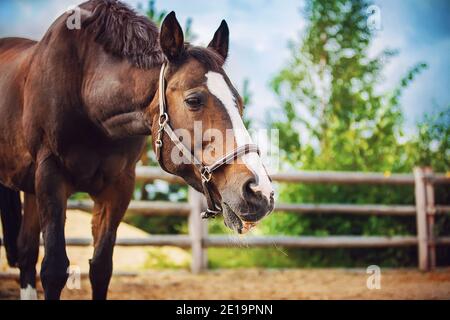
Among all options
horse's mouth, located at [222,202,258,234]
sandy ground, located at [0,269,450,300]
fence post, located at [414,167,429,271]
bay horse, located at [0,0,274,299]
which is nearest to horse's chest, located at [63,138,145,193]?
bay horse, located at [0,0,274,299]

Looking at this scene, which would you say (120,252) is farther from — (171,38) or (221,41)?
(171,38)

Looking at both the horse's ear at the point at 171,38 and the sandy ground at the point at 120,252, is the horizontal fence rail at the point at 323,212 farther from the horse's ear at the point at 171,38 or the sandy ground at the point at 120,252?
the horse's ear at the point at 171,38

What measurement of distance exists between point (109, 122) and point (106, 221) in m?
0.67

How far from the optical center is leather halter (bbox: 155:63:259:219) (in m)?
1.99

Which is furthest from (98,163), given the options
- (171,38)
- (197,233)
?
(197,233)

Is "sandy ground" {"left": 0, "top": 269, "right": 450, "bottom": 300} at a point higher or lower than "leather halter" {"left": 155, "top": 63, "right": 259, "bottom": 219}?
lower

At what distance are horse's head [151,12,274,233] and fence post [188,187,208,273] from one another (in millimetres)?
3882

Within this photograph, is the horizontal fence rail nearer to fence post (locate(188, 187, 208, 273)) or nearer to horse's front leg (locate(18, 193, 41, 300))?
fence post (locate(188, 187, 208, 273))

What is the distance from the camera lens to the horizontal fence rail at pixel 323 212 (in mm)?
6109

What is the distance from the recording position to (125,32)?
8.36ft

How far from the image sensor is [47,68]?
265cm

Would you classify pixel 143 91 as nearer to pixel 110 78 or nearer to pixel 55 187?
pixel 110 78
